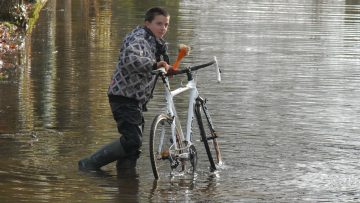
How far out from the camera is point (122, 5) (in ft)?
129

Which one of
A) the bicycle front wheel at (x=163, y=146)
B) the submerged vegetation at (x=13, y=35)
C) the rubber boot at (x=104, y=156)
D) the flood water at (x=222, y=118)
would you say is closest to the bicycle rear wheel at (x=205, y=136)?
the flood water at (x=222, y=118)

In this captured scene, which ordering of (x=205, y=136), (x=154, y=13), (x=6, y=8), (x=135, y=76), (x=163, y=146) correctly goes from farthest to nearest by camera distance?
(x=6, y=8), (x=205, y=136), (x=163, y=146), (x=154, y=13), (x=135, y=76)

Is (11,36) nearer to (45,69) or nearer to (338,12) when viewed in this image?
(45,69)

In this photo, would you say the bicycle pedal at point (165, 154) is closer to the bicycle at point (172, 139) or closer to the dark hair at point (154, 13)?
the bicycle at point (172, 139)

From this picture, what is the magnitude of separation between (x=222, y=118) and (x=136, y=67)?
4.12 m

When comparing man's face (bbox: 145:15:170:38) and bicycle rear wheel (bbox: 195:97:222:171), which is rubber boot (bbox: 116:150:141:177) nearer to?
bicycle rear wheel (bbox: 195:97:222:171)

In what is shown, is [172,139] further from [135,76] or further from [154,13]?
[154,13]

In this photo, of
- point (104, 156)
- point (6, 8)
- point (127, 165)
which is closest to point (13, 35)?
point (6, 8)

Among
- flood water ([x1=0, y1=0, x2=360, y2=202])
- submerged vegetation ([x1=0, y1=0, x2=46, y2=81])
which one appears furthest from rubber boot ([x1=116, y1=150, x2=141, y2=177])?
submerged vegetation ([x1=0, y1=0, x2=46, y2=81])

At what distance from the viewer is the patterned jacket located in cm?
898

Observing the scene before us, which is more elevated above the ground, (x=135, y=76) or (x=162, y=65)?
(x=162, y=65)

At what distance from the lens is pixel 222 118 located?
42.5 feet

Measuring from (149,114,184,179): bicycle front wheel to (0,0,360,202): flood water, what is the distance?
16 centimetres

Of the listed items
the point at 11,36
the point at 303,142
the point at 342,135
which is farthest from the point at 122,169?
the point at 11,36
